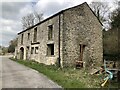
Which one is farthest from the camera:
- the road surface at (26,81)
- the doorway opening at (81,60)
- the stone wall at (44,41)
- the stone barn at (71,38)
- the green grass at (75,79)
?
the stone wall at (44,41)

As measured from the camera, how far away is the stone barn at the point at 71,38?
22000 mm

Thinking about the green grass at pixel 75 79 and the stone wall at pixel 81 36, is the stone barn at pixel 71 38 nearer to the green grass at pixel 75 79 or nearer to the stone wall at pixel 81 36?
the stone wall at pixel 81 36

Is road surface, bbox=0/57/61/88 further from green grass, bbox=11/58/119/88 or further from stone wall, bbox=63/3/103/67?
stone wall, bbox=63/3/103/67

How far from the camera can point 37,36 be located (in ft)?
96.5

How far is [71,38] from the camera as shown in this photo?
2244 centimetres

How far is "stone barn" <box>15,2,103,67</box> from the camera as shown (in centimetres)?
2200

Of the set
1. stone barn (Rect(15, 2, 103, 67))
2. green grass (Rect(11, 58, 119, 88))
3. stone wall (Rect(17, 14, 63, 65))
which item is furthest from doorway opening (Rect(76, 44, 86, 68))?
green grass (Rect(11, 58, 119, 88))

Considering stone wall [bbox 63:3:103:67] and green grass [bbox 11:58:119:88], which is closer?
green grass [bbox 11:58:119:88]

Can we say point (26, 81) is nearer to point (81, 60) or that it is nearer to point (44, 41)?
point (81, 60)

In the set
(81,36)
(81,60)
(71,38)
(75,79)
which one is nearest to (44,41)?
(71,38)

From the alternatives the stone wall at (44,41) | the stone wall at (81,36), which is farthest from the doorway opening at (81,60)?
the stone wall at (44,41)

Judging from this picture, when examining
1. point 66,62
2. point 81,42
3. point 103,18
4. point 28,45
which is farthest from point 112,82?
point 103,18

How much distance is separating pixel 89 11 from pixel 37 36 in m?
9.05

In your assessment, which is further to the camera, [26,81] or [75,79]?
[75,79]
